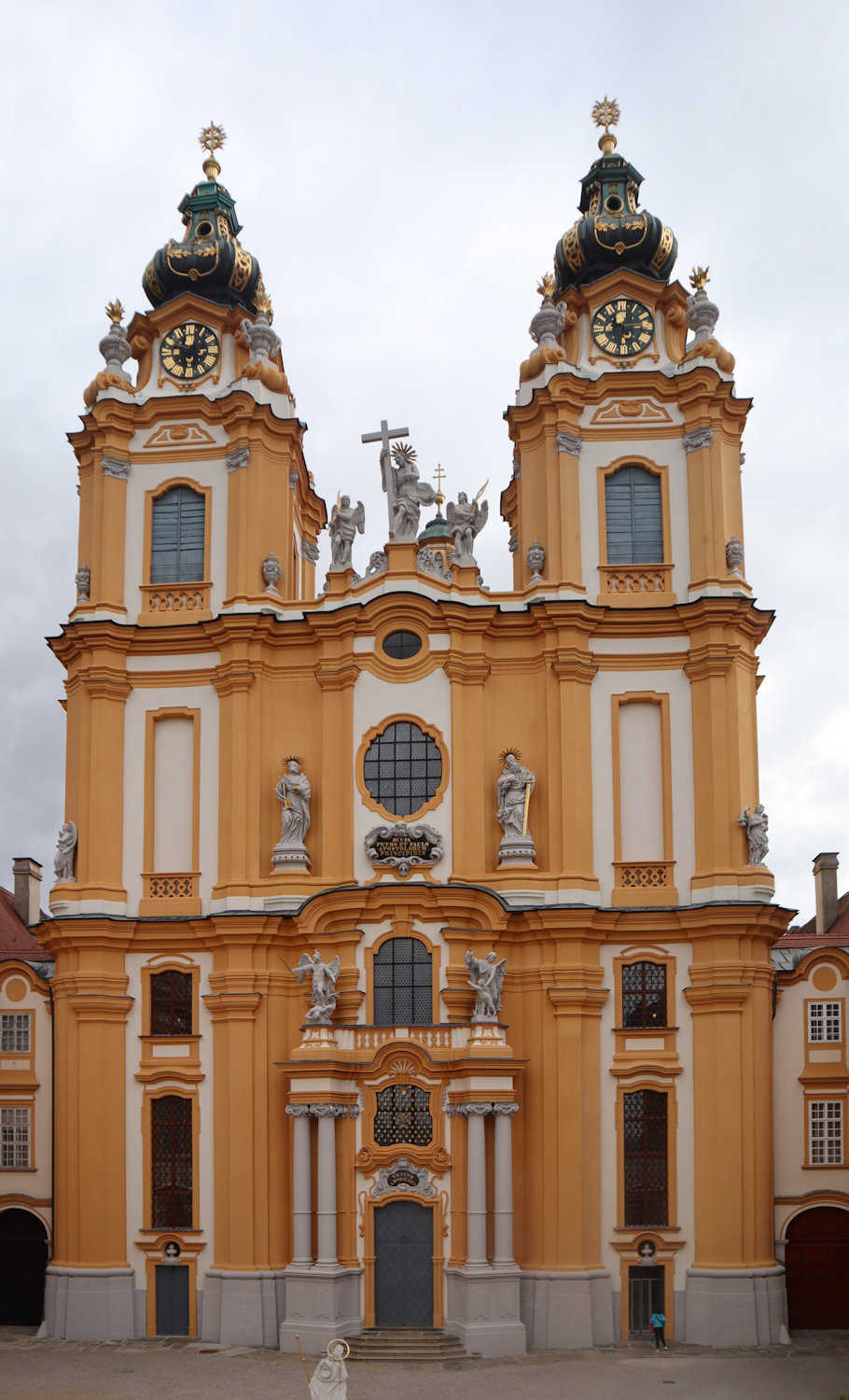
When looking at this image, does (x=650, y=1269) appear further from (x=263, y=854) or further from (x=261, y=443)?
(x=261, y=443)

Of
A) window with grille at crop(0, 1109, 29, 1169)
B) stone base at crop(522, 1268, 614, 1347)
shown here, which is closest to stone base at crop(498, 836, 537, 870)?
stone base at crop(522, 1268, 614, 1347)

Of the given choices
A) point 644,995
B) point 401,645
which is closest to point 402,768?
point 401,645

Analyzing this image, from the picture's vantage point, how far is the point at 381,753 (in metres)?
31.1

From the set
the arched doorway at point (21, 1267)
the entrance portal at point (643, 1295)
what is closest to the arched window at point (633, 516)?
the entrance portal at point (643, 1295)

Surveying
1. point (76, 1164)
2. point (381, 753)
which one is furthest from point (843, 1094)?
point (76, 1164)

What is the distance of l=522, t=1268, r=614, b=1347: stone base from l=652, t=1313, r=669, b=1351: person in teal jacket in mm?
987

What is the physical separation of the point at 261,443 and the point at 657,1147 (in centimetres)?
1593

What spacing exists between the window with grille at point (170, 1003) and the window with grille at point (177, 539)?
8050mm

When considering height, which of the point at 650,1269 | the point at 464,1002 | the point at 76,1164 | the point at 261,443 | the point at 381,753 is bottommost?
the point at 650,1269

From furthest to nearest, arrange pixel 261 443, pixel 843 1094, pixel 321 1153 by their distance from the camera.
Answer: pixel 261 443, pixel 843 1094, pixel 321 1153

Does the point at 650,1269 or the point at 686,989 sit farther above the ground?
the point at 686,989

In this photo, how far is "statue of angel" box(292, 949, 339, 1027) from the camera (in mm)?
28875

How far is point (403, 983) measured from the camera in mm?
29766

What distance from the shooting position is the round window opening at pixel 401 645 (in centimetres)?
3155
